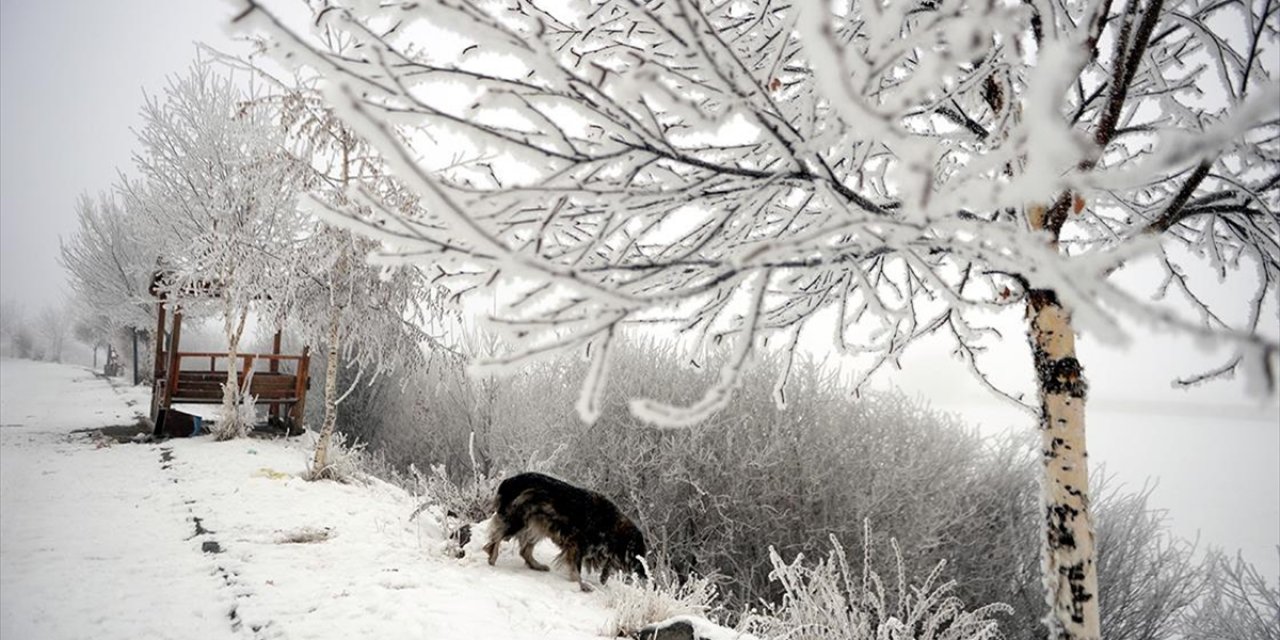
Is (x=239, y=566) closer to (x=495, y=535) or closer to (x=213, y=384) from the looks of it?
(x=495, y=535)

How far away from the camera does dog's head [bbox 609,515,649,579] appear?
17.1ft

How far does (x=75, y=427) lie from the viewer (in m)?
12.4

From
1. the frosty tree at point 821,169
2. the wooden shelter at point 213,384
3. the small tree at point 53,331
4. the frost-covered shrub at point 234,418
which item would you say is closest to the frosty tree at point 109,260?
the wooden shelter at point 213,384

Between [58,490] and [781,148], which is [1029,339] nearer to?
[781,148]

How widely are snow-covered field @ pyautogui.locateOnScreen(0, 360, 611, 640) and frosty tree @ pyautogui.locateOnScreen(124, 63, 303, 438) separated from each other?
102 inches

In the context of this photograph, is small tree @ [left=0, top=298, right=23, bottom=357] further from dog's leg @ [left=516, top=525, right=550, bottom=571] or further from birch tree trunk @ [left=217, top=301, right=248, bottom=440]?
dog's leg @ [left=516, top=525, right=550, bottom=571]

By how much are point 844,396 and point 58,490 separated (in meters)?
10.1

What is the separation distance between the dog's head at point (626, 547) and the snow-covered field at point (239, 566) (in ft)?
1.14

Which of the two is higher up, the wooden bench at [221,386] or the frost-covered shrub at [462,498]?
the wooden bench at [221,386]

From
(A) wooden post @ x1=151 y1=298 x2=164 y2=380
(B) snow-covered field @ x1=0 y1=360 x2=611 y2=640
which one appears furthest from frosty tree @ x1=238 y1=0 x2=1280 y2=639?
(A) wooden post @ x1=151 y1=298 x2=164 y2=380

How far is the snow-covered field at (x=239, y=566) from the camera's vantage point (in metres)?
3.78

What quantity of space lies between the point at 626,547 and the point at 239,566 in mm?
3159

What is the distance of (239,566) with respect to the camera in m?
4.68

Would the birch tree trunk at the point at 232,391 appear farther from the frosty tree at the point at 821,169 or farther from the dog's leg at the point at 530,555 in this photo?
the frosty tree at the point at 821,169
